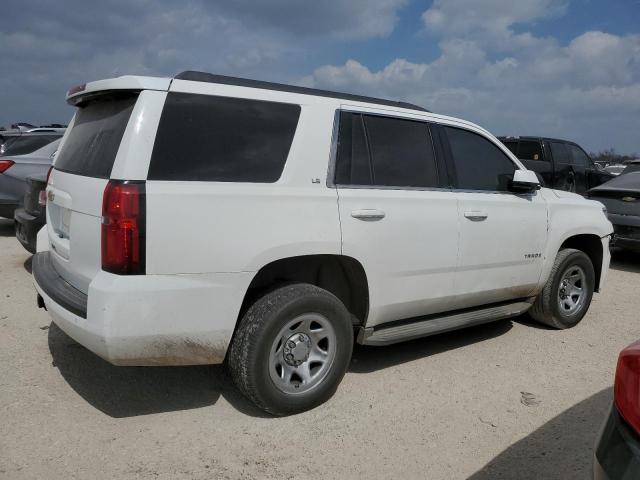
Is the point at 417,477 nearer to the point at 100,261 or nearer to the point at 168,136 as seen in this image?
the point at 100,261

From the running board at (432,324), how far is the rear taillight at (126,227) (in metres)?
1.66

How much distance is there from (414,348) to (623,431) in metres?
2.92

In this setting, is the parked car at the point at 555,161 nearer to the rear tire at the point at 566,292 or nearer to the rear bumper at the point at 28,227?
the rear tire at the point at 566,292

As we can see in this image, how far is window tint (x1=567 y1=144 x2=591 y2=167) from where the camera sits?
13.5 metres

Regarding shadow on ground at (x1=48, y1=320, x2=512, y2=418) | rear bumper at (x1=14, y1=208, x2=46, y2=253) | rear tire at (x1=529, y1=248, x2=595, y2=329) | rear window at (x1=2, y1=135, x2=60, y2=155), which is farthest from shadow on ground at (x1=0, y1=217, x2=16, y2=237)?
rear tire at (x1=529, y1=248, x2=595, y2=329)

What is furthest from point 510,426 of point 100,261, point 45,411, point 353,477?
point 45,411

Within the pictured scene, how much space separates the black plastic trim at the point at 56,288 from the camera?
3031 mm

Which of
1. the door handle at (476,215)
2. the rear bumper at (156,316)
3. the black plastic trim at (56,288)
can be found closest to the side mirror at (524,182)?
the door handle at (476,215)

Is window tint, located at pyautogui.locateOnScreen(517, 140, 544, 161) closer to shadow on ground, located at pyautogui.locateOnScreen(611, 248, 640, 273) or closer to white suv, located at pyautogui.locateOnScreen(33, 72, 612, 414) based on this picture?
shadow on ground, located at pyautogui.locateOnScreen(611, 248, 640, 273)

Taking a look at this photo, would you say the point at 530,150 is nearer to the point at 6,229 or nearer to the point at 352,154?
the point at 352,154

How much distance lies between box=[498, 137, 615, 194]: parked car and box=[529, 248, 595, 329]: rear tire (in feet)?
24.4

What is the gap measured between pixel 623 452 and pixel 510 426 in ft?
5.70

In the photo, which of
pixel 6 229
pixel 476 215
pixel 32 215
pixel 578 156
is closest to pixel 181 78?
pixel 476 215

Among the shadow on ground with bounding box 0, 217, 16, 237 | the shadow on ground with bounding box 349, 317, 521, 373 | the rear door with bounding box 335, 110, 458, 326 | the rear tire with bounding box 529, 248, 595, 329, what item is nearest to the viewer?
the rear door with bounding box 335, 110, 458, 326
